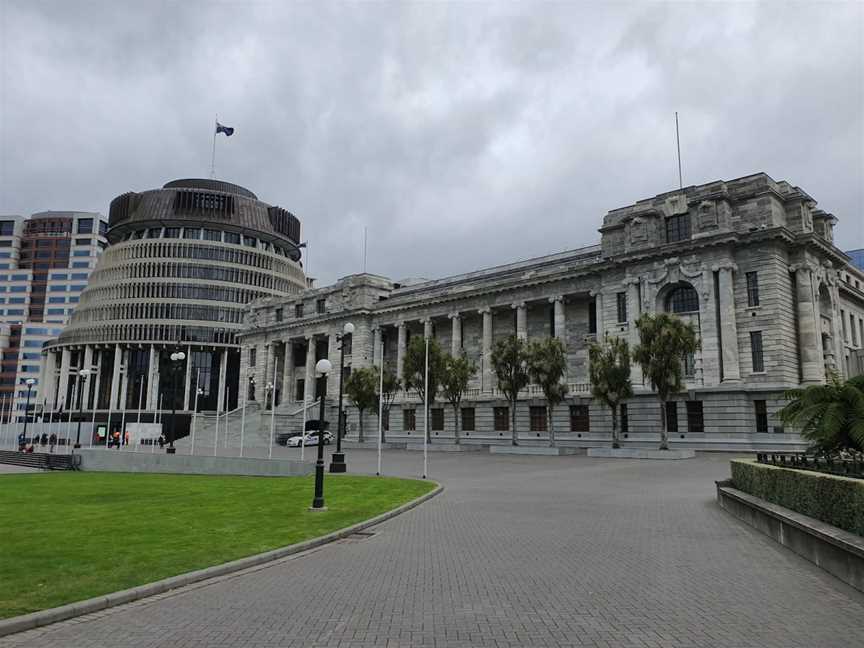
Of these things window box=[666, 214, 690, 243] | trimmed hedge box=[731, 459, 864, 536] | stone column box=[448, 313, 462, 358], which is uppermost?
window box=[666, 214, 690, 243]

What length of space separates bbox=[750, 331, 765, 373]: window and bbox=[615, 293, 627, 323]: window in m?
10.3

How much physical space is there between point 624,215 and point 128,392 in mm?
89405

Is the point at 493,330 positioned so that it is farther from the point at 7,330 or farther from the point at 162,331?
the point at 7,330

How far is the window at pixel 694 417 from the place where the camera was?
48.3m

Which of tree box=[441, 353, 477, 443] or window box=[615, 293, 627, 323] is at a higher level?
window box=[615, 293, 627, 323]

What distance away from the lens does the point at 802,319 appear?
1901 inches

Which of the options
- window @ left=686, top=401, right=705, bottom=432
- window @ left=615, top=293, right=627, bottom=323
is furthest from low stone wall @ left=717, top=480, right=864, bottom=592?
window @ left=615, top=293, right=627, bottom=323

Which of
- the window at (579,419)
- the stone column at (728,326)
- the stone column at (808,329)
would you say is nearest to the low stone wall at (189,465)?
the window at (579,419)

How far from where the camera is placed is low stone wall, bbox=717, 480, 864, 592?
9.80 m

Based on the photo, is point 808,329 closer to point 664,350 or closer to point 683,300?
point 683,300

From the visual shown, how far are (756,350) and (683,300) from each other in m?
6.75

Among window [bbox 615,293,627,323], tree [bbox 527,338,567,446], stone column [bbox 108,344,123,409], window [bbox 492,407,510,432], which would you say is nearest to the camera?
tree [bbox 527,338,567,446]

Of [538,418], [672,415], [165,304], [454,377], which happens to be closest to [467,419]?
[538,418]

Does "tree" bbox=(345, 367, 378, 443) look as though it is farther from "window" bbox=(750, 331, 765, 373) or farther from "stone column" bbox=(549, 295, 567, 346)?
"window" bbox=(750, 331, 765, 373)
